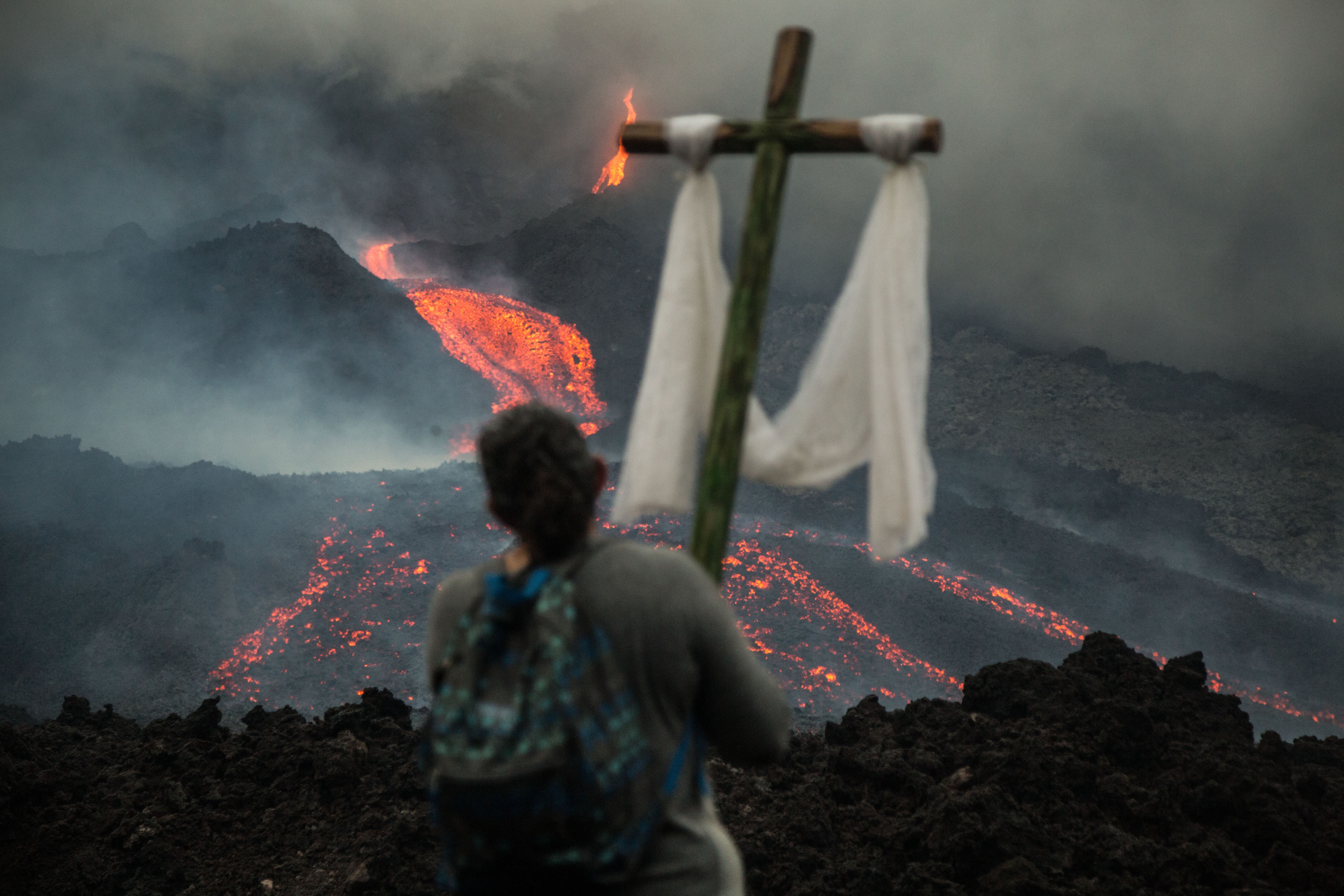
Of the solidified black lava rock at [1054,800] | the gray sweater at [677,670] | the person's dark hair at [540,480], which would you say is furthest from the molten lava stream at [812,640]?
the person's dark hair at [540,480]

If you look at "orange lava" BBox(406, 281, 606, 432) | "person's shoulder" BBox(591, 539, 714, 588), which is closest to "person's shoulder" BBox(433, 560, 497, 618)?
"person's shoulder" BBox(591, 539, 714, 588)

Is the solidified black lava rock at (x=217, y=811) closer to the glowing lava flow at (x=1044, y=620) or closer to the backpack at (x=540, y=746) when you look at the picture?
the backpack at (x=540, y=746)

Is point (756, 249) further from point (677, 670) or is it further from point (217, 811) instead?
point (217, 811)

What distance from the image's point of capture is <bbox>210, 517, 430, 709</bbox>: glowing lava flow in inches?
507

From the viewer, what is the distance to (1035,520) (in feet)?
102

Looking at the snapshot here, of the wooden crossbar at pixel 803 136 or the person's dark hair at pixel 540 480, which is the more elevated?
the wooden crossbar at pixel 803 136

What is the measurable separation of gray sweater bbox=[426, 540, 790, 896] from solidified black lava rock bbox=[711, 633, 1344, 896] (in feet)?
11.4

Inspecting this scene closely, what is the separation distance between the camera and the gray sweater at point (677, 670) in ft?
4.56

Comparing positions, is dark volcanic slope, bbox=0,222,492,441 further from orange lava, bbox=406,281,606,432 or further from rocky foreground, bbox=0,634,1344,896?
rocky foreground, bbox=0,634,1344,896

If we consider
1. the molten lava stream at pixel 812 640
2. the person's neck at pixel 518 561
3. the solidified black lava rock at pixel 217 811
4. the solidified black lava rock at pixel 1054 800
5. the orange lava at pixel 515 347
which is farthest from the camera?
the orange lava at pixel 515 347

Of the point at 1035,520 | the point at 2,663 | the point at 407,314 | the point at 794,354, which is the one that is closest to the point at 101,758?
the point at 2,663

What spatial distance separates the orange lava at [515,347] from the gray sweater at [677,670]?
29197 millimetres

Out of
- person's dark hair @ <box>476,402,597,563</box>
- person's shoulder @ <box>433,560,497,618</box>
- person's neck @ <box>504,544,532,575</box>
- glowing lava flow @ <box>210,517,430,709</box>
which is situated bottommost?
glowing lava flow @ <box>210,517,430,709</box>

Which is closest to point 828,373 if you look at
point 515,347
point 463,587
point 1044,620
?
point 463,587
